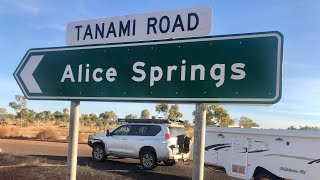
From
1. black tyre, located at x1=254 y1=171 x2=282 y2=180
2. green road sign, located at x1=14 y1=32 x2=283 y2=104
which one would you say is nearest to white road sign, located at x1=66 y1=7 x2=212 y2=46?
green road sign, located at x1=14 y1=32 x2=283 y2=104

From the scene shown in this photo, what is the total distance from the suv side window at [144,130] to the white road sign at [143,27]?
13965mm

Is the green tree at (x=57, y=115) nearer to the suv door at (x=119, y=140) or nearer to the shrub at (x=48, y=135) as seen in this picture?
the shrub at (x=48, y=135)

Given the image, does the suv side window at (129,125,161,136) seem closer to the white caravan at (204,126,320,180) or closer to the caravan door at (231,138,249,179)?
the white caravan at (204,126,320,180)

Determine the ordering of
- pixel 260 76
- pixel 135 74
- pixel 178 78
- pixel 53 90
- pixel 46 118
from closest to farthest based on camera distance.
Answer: pixel 260 76 < pixel 178 78 < pixel 135 74 < pixel 53 90 < pixel 46 118

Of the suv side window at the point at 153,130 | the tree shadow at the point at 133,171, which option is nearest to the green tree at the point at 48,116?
the tree shadow at the point at 133,171

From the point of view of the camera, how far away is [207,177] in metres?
15.8

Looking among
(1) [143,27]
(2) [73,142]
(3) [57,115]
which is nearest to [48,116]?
(3) [57,115]

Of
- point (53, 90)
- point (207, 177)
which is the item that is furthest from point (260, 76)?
point (207, 177)

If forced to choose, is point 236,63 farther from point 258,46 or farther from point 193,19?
point 193,19

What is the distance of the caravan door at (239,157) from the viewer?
12461 millimetres

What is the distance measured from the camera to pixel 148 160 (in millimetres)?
17391

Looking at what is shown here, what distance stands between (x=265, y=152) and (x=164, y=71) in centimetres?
925

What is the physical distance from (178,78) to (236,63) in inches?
18.2

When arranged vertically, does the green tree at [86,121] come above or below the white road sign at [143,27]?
below
